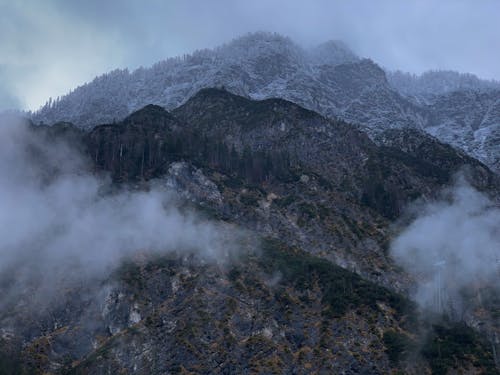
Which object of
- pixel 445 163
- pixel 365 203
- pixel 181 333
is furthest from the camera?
pixel 445 163

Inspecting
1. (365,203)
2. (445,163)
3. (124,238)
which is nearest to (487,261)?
(365,203)

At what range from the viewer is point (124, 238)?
12850cm

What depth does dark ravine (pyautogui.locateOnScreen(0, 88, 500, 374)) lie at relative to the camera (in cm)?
9738

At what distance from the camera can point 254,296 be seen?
369 ft

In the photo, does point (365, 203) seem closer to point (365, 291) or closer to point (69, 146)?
point (365, 291)

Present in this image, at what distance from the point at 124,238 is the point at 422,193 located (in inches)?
3669

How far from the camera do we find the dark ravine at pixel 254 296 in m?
97.4

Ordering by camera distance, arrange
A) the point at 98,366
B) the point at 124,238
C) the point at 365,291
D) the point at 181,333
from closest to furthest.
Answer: the point at 98,366
the point at 181,333
the point at 365,291
the point at 124,238

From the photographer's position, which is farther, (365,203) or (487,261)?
(365,203)

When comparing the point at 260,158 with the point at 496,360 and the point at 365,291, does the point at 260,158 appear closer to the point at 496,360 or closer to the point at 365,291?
the point at 365,291

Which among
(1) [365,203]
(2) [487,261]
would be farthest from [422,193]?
(2) [487,261]

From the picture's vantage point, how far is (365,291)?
374 feet

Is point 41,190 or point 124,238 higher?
point 41,190

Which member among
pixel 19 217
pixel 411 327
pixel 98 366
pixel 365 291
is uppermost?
pixel 19 217
